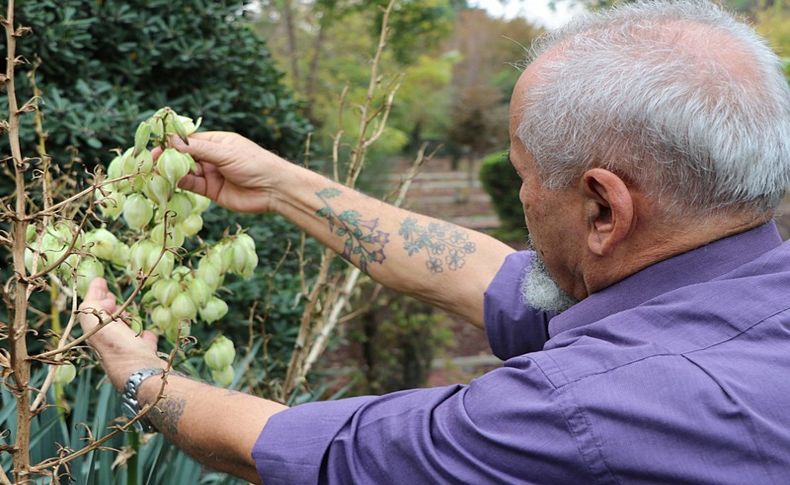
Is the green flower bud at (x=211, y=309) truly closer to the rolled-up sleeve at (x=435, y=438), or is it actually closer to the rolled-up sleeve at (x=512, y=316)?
the rolled-up sleeve at (x=435, y=438)

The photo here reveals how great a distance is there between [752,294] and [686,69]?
15.3 inches

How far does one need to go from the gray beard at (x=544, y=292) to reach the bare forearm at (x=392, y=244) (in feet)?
1.66

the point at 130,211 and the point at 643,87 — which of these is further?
the point at 130,211

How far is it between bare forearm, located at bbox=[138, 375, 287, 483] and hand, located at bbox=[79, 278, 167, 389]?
0.06 m

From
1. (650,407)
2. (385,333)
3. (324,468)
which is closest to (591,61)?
(650,407)

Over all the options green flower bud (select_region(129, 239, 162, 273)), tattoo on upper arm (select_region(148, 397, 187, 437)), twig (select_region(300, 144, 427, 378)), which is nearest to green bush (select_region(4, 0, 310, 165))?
twig (select_region(300, 144, 427, 378))

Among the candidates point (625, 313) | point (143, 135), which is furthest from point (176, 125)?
point (625, 313)

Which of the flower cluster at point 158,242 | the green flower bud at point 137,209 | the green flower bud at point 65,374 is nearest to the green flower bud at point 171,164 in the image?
the flower cluster at point 158,242

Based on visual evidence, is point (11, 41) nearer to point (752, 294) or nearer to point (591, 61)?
point (591, 61)

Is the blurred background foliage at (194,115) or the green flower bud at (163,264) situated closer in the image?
the green flower bud at (163,264)

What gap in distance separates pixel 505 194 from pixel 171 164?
34.1 feet

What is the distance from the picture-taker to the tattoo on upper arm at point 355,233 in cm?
230

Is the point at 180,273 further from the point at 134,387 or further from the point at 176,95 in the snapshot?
the point at 176,95

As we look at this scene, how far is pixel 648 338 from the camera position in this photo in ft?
4.33
